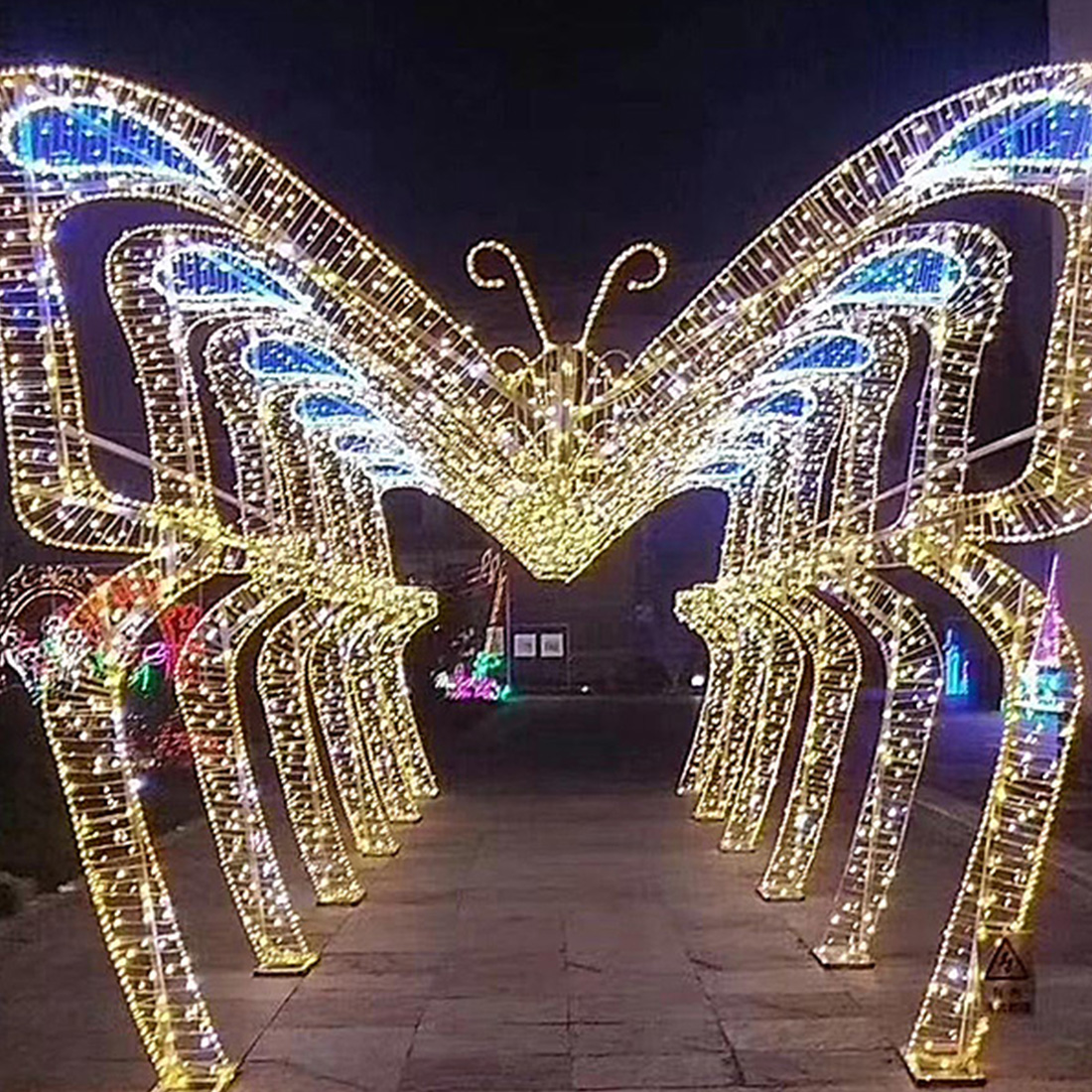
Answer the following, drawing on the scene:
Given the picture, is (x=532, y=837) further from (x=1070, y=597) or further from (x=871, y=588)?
(x=1070, y=597)

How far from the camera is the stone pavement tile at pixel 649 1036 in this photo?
9.30 meters

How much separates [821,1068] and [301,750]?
519cm

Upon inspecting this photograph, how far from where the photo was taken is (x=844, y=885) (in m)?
11.6

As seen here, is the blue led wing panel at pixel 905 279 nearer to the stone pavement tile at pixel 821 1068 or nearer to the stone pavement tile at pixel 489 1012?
the stone pavement tile at pixel 821 1068

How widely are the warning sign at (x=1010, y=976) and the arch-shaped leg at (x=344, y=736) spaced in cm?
705

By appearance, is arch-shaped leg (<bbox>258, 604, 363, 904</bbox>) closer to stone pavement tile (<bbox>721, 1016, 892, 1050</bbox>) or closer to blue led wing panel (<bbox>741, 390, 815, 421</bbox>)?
blue led wing panel (<bbox>741, 390, 815, 421</bbox>)

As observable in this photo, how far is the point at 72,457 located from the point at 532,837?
11515 millimetres

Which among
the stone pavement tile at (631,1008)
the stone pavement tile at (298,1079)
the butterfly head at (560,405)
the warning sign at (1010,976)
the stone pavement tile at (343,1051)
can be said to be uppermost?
the butterfly head at (560,405)

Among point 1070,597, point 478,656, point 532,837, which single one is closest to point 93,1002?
point 532,837

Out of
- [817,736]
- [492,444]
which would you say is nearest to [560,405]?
[492,444]

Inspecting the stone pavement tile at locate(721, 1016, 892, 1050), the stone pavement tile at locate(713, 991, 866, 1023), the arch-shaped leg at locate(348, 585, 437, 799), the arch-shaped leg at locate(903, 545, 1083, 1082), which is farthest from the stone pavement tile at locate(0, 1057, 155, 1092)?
the arch-shaped leg at locate(348, 585, 437, 799)

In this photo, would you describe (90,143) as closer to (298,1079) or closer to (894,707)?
(298,1079)

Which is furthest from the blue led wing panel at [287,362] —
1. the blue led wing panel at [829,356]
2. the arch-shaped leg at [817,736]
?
the arch-shaped leg at [817,736]

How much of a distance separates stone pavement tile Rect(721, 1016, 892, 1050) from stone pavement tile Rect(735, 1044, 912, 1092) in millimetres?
86
